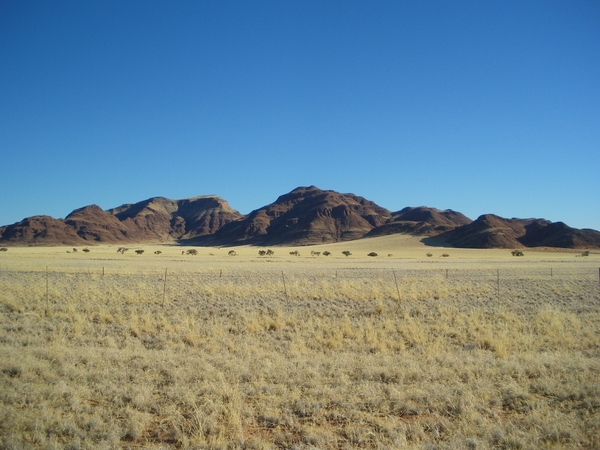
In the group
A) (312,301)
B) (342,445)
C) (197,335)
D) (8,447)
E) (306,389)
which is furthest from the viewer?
(312,301)

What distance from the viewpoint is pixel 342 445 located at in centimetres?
564

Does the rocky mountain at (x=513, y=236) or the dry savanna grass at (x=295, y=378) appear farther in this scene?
the rocky mountain at (x=513, y=236)

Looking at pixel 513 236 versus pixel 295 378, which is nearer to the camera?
pixel 295 378

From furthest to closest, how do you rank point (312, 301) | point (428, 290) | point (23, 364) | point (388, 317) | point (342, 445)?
1. point (428, 290)
2. point (312, 301)
3. point (388, 317)
4. point (23, 364)
5. point (342, 445)

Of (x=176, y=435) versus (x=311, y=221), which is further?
(x=311, y=221)

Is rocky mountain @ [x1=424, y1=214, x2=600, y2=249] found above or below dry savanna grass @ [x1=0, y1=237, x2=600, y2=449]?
above

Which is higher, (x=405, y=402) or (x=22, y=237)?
(x=22, y=237)

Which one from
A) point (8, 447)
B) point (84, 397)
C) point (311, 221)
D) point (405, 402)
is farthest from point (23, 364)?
point (311, 221)

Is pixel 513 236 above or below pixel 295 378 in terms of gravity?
above

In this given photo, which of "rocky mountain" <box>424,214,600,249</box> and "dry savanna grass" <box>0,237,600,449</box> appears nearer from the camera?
"dry savanna grass" <box>0,237,600,449</box>

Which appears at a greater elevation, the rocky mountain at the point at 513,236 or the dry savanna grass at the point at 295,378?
the rocky mountain at the point at 513,236

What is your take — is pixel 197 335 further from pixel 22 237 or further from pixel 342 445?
pixel 22 237

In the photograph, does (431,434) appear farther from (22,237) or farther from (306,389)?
(22,237)

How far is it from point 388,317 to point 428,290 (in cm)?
866
